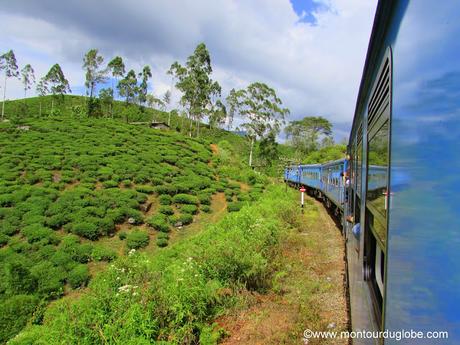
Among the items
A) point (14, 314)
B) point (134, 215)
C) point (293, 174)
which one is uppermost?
point (293, 174)

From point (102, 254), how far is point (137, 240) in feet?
7.27

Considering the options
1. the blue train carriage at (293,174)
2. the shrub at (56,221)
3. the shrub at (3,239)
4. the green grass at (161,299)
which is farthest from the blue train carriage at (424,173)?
the blue train carriage at (293,174)

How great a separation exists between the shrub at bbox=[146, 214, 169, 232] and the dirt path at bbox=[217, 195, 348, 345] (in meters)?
11.3

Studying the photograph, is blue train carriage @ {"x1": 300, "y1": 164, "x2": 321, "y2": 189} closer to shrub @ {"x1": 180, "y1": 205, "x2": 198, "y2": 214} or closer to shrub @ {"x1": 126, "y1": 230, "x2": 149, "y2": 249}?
shrub @ {"x1": 180, "y1": 205, "x2": 198, "y2": 214}

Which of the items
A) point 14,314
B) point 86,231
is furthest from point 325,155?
point 14,314

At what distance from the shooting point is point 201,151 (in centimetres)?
3850

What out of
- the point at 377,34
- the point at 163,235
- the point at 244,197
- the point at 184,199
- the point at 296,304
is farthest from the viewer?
the point at 244,197

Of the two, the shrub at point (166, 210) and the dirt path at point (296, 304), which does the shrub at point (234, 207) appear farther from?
the dirt path at point (296, 304)

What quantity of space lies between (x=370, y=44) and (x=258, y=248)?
5.84 metres

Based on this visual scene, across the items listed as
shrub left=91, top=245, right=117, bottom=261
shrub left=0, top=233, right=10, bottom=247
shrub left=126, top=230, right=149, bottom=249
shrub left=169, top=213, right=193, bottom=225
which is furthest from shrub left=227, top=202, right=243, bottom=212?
shrub left=0, top=233, right=10, bottom=247

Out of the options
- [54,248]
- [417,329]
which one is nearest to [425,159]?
[417,329]

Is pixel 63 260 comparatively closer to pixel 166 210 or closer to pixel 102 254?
pixel 102 254

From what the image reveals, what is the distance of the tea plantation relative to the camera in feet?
42.2

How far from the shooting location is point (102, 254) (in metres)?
15.3
